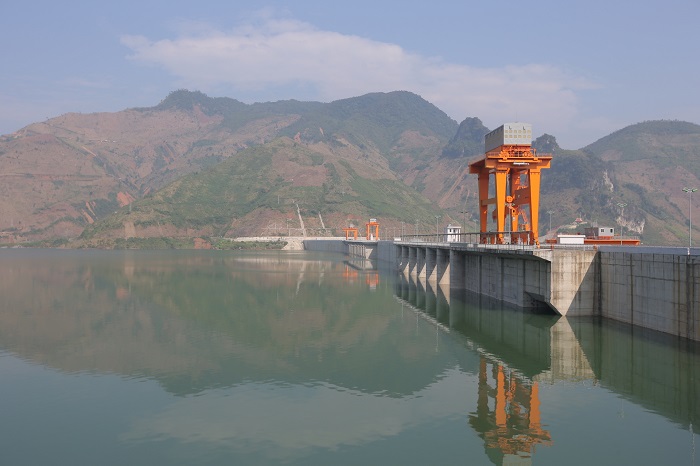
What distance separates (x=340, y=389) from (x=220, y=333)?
17330mm

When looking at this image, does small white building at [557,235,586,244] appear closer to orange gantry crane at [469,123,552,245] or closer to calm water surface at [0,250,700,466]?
orange gantry crane at [469,123,552,245]

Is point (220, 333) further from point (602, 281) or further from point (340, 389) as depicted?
point (602, 281)

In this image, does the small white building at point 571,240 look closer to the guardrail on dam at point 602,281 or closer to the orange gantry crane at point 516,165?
the orange gantry crane at point 516,165

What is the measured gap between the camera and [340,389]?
27.6 meters

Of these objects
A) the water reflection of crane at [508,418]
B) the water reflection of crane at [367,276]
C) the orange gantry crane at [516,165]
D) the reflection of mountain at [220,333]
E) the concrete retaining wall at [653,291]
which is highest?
the orange gantry crane at [516,165]

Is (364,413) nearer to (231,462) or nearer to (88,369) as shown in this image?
(231,462)

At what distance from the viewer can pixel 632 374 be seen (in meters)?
29.8

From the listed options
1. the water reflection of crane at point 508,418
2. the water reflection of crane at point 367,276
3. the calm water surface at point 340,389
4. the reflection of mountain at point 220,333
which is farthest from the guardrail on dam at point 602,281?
the water reflection of crane at point 367,276

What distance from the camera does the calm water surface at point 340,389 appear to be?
→ 67.1ft

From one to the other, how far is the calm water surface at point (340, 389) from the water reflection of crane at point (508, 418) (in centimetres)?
9

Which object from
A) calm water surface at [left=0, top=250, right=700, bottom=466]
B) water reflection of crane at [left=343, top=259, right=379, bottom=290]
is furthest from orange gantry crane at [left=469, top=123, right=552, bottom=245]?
water reflection of crane at [left=343, top=259, right=379, bottom=290]

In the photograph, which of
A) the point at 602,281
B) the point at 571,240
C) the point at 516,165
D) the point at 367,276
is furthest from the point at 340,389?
the point at 367,276

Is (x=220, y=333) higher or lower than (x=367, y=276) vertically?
lower

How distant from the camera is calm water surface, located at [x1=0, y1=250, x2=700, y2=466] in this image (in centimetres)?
2044
